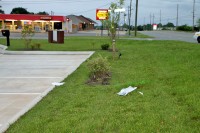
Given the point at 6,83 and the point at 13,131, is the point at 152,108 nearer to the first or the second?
the point at 13,131

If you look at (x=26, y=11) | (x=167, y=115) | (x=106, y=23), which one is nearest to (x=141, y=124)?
(x=167, y=115)

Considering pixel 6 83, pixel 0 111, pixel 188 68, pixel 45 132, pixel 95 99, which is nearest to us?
pixel 45 132

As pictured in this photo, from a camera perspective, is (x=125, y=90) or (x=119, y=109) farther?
(x=125, y=90)

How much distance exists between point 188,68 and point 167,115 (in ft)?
20.2

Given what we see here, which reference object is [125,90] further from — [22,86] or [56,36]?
[56,36]

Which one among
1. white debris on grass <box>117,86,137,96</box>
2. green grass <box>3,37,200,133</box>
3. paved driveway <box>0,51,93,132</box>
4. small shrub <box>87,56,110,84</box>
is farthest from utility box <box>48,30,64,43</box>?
white debris on grass <box>117,86,137,96</box>

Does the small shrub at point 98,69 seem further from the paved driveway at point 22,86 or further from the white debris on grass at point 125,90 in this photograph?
the white debris on grass at point 125,90

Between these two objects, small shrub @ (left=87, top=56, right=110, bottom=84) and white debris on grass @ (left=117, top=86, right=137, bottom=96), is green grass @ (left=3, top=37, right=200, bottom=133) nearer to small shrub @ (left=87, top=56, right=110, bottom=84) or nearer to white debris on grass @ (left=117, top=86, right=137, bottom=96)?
white debris on grass @ (left=117, top=86, right=137, bottom=96)

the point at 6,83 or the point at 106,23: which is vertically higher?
the point at 106,23

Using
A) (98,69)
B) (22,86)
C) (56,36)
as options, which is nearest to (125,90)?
(98,69)

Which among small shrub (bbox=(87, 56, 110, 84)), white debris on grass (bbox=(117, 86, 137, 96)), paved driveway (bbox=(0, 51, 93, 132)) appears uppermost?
small shrub (bbox=(87, 56, 110, 84))

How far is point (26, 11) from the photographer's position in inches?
5069

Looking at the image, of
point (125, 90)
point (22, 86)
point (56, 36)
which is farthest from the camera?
point (56, 36)

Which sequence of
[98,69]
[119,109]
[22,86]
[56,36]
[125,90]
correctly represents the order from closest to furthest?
[119,109] → [125,90] → [22,86] → [98,69] → [56,36]
